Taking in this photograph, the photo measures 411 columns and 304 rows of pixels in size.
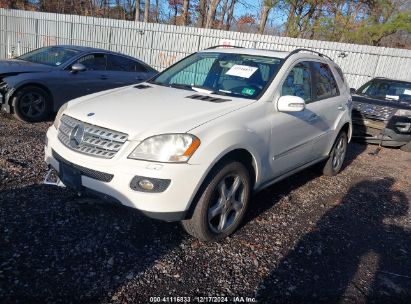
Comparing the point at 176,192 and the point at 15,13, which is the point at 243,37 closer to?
the point at 15,13

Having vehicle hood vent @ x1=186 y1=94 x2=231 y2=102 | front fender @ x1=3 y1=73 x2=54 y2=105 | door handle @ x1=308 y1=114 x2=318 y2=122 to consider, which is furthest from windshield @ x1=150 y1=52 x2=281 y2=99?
front fender @ x1=3 y1=73 x2=54 y2=105

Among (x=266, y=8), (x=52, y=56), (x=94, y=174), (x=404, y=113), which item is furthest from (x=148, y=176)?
(x=266, y=8)

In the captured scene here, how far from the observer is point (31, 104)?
6547mm

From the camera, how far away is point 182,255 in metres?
3.08

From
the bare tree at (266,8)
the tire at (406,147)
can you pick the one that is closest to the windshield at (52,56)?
the tire at (406,147)

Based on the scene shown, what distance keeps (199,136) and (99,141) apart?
821 millimetres

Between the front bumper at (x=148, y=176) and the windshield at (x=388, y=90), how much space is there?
7176 mm

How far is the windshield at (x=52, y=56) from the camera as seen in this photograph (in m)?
7.12

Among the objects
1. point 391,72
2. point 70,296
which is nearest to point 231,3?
point 391,72

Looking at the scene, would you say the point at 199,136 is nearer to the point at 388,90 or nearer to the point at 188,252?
the point at 188,252

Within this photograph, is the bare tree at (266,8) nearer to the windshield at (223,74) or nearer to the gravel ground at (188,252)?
the windshield at (223,74)

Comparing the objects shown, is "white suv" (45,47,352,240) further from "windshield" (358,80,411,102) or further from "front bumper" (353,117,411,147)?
"windshield" (358,80,411,102)

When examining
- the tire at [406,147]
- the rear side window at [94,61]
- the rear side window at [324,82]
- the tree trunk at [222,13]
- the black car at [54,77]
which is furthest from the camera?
the tree trunk at [222,13]

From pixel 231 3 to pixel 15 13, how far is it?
17629 millimetres
